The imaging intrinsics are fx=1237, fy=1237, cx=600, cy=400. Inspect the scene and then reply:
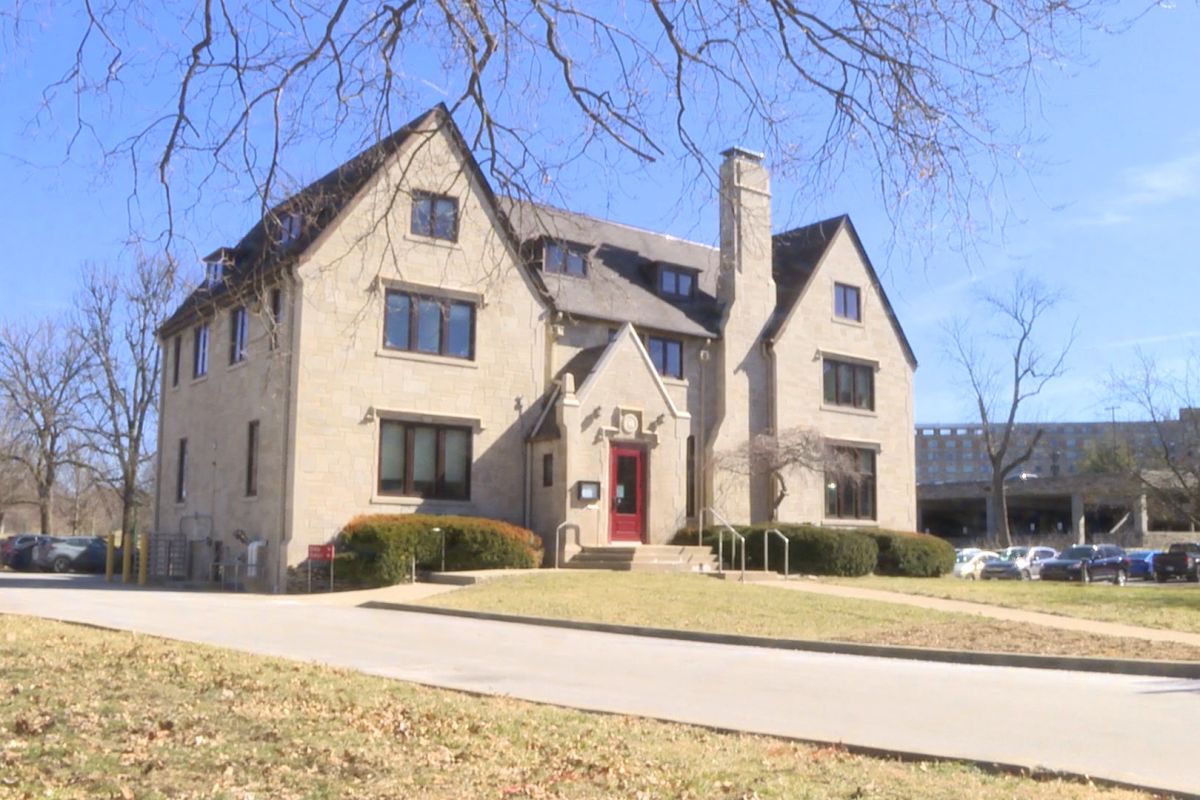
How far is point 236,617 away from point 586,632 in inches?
217

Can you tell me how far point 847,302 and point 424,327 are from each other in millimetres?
14906

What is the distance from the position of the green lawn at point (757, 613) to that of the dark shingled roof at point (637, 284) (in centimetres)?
905

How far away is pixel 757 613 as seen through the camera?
19.5 metres

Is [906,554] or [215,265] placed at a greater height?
[215,265]

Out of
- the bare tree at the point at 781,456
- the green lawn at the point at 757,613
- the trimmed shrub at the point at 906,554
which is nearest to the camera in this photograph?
the green lawn at the point at 757,613

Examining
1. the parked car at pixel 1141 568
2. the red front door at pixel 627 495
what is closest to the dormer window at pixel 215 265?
the red front door at pixel 627 495

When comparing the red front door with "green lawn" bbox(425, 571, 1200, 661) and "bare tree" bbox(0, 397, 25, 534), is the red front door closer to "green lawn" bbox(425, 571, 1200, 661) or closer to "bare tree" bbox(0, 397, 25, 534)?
"green lawn" bbox(425, 571, 1200, 661)

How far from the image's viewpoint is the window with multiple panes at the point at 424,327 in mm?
28734

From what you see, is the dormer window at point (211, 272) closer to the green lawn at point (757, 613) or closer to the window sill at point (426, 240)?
the green lawn at point (757, 613)

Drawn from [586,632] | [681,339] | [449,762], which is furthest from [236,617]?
[681,339]

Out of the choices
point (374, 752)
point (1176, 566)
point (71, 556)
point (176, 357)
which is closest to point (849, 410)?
point (1176, 566)

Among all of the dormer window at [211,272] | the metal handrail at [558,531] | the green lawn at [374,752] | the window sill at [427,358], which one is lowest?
the green lawn at [374,752]

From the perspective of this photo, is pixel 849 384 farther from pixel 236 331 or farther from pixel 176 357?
pixel 176 357

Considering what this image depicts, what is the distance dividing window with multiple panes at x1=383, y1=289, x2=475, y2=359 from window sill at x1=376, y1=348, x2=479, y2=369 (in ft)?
0.36
